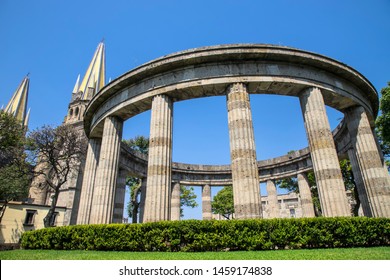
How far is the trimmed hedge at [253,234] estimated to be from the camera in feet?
32.3

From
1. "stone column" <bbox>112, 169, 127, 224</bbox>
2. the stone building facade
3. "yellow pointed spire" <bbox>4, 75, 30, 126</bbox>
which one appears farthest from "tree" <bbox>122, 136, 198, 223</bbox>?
"yellow pointed spire" <bbox>4, 75, 30, 126</bbox>

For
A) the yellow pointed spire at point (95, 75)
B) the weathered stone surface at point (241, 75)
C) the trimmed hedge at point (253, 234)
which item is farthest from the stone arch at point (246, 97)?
the yellow pointed spire at point (95, 75)

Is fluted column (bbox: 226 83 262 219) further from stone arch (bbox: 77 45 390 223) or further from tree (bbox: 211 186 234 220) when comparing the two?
tree (bbox: 211 186 234 220)

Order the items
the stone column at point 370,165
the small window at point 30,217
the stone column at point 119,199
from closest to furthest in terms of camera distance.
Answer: the stone column at point 370,165
the stone column at point 119,199
the small window at point 30,217

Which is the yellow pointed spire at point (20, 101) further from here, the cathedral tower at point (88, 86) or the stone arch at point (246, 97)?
the stone arch at point (246, 97)

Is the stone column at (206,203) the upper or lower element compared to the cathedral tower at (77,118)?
lower

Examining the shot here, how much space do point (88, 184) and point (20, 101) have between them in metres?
64.0

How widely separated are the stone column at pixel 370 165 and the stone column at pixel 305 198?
10446 millimetres

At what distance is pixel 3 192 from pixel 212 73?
22882 mm

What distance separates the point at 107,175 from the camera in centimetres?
1667

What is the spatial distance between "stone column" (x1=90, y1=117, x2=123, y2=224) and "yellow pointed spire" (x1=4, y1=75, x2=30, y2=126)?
59.5 m

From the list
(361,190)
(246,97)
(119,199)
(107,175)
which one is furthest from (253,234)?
(119,199)

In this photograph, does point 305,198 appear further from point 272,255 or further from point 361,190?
point 272,255
